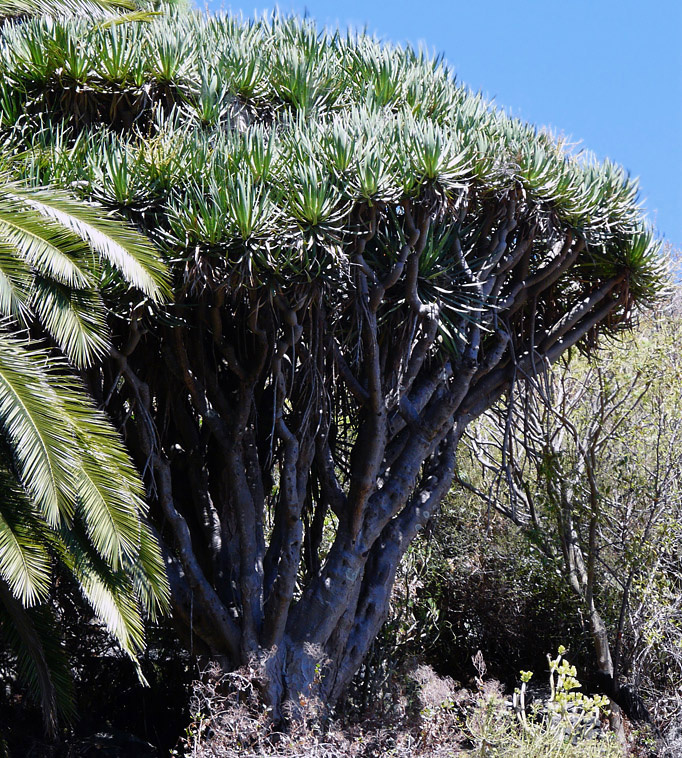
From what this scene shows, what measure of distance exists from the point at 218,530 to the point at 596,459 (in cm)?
399

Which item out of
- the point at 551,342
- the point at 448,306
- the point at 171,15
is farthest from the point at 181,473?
the point at 171,15

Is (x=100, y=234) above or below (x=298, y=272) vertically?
above

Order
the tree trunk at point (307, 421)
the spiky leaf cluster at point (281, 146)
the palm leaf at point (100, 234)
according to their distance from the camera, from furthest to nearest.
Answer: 1. the tree trunk at point (307, 421)
2. the spiky leaf cluster at point (281, 146)
3. the palm leaf at point (100, 234)

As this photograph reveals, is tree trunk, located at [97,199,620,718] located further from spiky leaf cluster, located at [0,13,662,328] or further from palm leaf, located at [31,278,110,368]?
palm leaf, located at [31,278,110,368]

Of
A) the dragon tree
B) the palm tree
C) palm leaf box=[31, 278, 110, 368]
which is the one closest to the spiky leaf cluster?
the dragon tree

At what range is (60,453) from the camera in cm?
397

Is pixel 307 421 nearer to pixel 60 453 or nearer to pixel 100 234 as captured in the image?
pixel 100 234

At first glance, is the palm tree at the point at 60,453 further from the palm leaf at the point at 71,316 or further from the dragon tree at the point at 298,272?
the dragon tree at the point at 298,272

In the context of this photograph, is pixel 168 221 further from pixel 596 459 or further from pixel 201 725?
pixel 596 459

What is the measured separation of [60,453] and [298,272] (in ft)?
6.08

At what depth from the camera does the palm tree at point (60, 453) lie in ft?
13.0

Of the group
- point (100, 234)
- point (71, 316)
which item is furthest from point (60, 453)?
point (100, 234)

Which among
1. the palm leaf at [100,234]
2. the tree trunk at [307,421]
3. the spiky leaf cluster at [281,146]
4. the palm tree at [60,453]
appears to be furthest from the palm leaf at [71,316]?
the spiky leaf cluster at [281,146]

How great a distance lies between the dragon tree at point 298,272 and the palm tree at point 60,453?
0.44 meters
